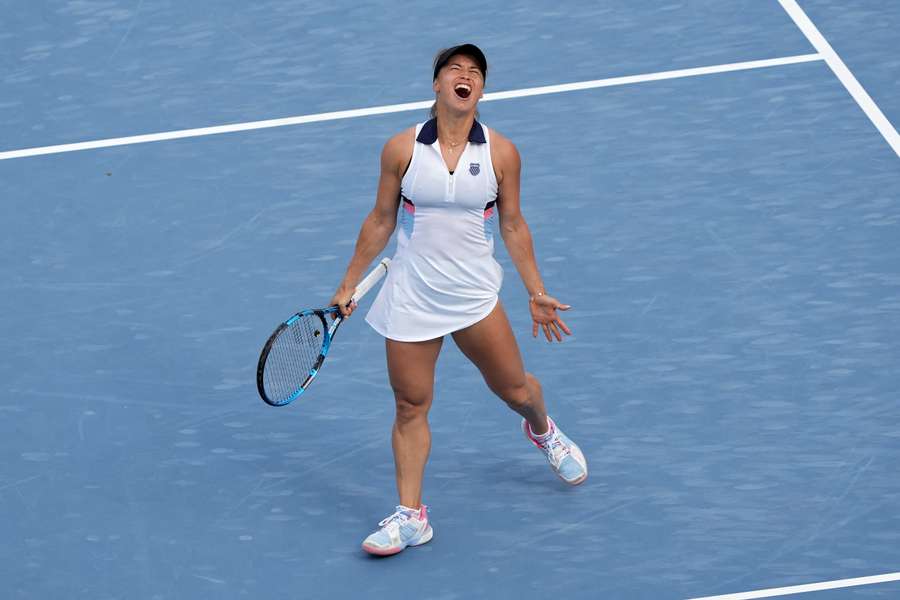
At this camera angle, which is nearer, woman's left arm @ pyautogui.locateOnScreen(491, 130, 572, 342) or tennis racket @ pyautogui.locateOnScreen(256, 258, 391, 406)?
woman's left arm @ pyautogui.locateOnScreen(491, 130, 572, 342)

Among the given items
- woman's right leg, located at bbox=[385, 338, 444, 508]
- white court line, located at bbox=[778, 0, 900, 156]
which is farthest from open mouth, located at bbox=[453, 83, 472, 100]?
white court line, located at bbox=[778, 0, 900, 156]

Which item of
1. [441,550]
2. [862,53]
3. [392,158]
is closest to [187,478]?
[441,550]

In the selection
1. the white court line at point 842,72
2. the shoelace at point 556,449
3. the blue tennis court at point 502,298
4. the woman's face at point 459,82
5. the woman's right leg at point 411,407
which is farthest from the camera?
the white court line at point 842,72

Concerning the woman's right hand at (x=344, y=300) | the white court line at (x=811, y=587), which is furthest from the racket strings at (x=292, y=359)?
the white court line at (x=811, y=587)

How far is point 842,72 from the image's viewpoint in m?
9.54

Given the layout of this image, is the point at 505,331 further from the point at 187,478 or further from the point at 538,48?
the point at 538,48

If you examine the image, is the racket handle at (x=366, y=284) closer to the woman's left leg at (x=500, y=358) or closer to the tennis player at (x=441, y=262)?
the tennis player at (x=441, y=262)

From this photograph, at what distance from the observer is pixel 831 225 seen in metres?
8.55

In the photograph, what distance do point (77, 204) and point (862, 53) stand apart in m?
4.28

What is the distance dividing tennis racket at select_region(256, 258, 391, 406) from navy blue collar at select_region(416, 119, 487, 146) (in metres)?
0.58

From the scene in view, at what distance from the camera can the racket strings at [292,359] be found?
271 inches

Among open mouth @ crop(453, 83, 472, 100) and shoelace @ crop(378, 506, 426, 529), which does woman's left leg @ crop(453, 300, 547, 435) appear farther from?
open mouth @ crop(453, 83, 472, 100)

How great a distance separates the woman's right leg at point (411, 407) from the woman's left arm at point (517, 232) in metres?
0.41

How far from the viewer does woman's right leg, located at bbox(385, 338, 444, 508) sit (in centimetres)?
677
